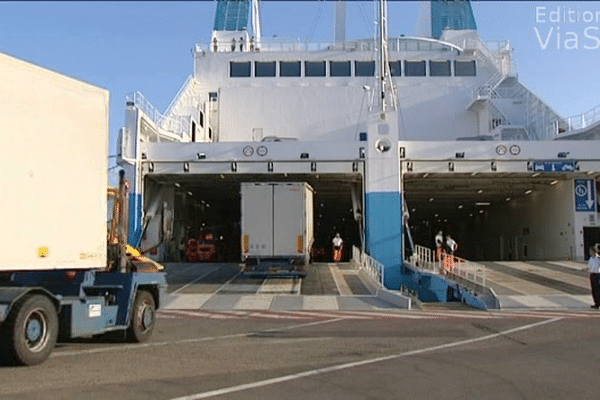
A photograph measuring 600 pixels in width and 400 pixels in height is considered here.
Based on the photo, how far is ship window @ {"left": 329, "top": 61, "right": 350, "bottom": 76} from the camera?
39656mm

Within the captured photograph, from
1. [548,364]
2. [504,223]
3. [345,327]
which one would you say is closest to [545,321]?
[345,327]

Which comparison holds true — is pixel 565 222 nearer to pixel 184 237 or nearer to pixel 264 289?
pixel 264 289

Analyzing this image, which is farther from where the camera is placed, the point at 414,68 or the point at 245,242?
the point at 414,68

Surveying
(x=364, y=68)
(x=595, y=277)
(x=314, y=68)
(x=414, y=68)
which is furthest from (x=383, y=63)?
(x=595, y=277)

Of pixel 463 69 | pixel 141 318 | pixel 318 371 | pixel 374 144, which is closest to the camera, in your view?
pixel 318 371

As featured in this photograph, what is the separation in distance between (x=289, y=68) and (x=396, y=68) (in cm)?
663

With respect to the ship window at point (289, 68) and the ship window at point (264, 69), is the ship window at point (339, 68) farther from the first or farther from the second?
the ship window at point (264, 69)

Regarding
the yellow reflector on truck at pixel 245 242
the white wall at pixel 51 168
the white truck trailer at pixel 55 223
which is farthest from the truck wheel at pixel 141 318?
the yellow reflector on truck at pixel 245 242

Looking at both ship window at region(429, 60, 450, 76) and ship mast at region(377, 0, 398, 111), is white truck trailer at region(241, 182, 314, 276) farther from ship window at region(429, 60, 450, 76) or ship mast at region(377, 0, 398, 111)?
ship window at region(429, 60, 450, 76)

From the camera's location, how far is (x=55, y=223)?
9.33m

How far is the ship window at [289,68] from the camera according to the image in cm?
3941

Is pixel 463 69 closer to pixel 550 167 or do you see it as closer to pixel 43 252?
pixel 550 167

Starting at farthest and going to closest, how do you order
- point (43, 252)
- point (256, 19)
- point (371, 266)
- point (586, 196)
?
1. point (256, 19)
2. point (586, 196)
3. point (371, 266)
4. point (43, 252)

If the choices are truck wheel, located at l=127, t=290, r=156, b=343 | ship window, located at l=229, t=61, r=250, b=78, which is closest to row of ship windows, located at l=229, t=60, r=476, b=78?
ship window, located at l=229, t=61, r=250, b=78
